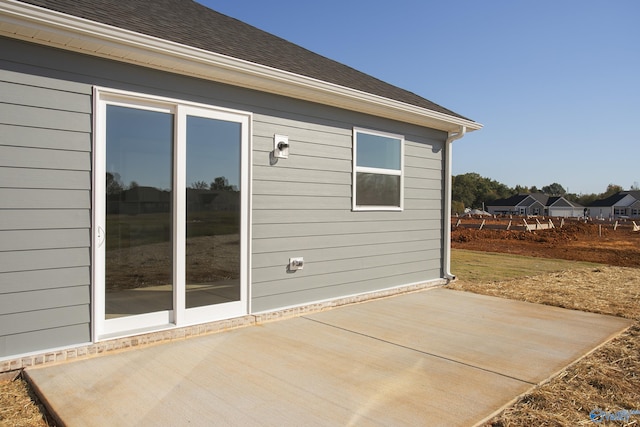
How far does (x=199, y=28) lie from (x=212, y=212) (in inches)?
85.9

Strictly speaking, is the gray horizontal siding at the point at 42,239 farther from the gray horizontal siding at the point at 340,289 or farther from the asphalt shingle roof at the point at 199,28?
the gray horizontal siding at the point at 340,289

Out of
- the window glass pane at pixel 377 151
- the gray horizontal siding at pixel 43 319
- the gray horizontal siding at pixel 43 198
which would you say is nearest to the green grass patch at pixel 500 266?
the window glass pane at pixel 377 151

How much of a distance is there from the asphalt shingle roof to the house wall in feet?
1.13

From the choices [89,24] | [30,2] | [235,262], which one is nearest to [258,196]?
[235,262]

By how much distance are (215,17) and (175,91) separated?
272 cm

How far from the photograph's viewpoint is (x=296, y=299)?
495 cm

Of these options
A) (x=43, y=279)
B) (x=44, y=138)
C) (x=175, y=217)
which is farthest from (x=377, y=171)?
(x=43, y=279)

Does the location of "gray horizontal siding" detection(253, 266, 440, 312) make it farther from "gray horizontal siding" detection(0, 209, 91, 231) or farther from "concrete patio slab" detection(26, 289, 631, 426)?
"gray horizontal siding" detection(0, 209, 91, 231)

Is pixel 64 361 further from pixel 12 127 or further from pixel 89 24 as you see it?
pixel 89 24

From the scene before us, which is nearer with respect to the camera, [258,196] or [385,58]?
[258,196]

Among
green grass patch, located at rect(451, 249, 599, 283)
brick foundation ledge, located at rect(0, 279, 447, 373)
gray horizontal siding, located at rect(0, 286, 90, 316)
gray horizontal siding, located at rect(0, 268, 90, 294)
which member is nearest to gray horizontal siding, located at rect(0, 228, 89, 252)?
gray horizontal siding, located at rect(0, 268, 90, 294)

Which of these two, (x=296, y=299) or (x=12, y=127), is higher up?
(x=12, y=127)

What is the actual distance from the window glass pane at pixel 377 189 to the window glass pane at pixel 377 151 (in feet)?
0.53

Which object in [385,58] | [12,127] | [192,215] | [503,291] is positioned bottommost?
[503,291]
